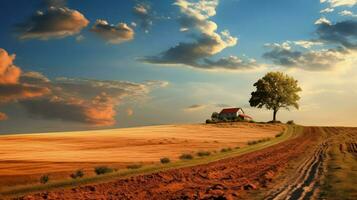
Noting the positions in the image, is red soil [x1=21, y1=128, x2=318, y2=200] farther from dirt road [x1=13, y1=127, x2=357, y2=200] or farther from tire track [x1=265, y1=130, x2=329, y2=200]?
tire track [x1=265, y1=130, x2=329, y2=200]

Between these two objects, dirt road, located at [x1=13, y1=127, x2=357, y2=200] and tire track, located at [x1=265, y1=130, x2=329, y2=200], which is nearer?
tire track, located at [x1=265, y1=130, x2=329, y2=200]

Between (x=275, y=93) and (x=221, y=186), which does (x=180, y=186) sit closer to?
(x=221, y=186)

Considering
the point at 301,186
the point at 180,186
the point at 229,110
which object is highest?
the point at 229,110

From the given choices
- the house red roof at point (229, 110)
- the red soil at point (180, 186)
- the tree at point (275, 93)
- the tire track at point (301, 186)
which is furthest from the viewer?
the house red roof at point (229, 110)

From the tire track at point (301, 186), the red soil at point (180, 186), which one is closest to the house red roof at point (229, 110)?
the tire track at point (301, 186)

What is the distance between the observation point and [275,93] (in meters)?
124

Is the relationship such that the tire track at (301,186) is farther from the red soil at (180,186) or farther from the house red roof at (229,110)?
the house red roof at (229,110)

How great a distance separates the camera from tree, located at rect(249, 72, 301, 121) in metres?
123

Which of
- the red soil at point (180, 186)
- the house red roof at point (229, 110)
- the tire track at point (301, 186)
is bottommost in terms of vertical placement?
the red soil at point (180, 186)

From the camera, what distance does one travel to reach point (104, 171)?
26969 mm

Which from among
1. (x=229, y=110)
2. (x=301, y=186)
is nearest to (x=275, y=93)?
(x=229, y=110)

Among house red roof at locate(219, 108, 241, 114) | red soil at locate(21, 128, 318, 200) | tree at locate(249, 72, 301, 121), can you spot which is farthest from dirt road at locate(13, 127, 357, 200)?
house red roof at locate(219, 108, 241, 114)

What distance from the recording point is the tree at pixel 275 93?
123m

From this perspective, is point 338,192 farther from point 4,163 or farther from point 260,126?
point 260,126
